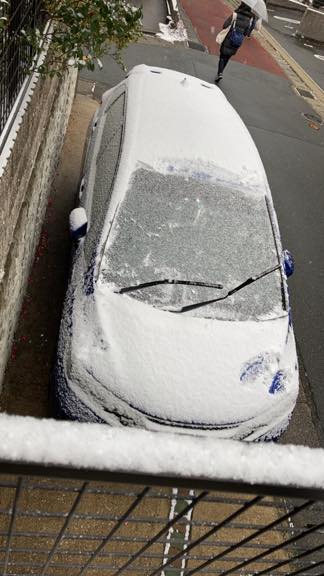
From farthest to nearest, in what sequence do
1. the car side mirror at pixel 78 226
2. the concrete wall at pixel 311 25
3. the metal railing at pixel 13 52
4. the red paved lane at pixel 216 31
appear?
1. the concrete wall at pixel 311 25
2. the red paved lane at pixel 216 31
3. the car side mirror at pixel 78 226
4. the metal railing at pixel 13 52

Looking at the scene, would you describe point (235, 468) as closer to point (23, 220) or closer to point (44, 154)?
point (23, 220)

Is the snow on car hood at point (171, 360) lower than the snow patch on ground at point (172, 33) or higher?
lower

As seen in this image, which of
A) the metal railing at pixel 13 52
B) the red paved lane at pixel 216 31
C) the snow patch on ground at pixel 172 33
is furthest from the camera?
the red paved lane at pixel 216 31

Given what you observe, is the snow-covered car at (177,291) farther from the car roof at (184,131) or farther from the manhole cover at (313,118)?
the manhole cover at (313,118)

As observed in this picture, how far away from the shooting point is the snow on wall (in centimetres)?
114

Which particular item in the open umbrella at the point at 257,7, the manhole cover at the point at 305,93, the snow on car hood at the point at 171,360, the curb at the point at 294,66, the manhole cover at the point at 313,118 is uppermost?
the open umbrella at the point at 257,7

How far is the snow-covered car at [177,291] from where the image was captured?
377cm

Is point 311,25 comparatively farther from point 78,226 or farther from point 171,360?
point 171,360

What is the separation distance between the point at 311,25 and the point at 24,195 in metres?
16.8

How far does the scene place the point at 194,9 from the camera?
639 inches

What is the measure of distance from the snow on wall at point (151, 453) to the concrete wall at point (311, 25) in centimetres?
1962

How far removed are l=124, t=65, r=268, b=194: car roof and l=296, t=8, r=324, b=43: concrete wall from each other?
14387 millimetres

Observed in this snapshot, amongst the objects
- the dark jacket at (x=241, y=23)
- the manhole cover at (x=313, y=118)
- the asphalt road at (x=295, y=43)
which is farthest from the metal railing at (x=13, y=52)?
the asphalt road at (x=295, y=43)

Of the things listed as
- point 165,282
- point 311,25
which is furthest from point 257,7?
point 311,25
